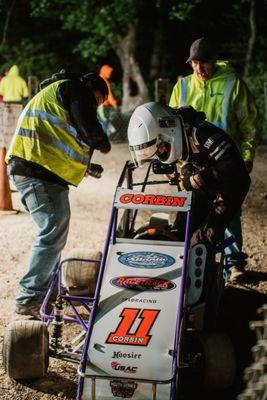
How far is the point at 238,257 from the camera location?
6355 mm

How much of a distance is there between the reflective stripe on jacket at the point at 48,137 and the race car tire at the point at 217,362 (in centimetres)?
188

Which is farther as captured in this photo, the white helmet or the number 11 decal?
the white helmet

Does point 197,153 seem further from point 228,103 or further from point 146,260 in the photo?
point 228,103

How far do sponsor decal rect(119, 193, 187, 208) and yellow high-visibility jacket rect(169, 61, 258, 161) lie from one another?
66.8 inches

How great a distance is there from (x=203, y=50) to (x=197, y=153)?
1.30m

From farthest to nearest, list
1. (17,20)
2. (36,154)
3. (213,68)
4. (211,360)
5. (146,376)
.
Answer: (17,20) < (213,68) < (36,154) < (211,360) < (146,376)

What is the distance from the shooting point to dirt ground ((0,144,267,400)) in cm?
438

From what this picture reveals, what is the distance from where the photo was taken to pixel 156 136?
15.2 feet

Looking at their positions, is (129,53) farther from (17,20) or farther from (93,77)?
(93,77)

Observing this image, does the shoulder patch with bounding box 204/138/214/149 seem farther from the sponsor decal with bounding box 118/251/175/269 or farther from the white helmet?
the sponsor decal with bounding box 118/251/175/269

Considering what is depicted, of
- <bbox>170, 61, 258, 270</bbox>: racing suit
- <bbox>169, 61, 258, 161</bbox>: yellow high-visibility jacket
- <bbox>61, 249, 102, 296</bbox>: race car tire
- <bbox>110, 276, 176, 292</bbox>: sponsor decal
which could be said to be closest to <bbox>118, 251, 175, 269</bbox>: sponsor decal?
<bbox>110, 276, 176, 292</bbox>: sponsor decal

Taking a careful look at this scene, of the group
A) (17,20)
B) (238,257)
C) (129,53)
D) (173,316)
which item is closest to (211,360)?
(173,316)

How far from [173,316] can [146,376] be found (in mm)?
438

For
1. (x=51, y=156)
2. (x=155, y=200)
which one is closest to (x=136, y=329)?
(x=155, y=200)
